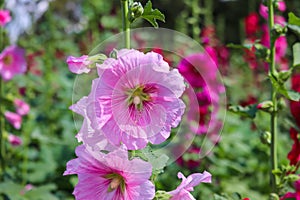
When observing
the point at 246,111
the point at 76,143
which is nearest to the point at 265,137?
the point at 246,111

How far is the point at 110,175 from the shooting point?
43.2 inches

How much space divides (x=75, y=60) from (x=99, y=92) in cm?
9

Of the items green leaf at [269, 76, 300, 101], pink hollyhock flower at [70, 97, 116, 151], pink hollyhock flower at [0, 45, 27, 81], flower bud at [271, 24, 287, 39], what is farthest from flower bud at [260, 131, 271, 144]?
pink hollyhock flower at [0, 45, 27, 81]

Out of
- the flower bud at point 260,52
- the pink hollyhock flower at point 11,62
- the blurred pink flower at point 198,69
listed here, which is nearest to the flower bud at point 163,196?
the flower bud at point 260,52

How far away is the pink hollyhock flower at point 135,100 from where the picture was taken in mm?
1018

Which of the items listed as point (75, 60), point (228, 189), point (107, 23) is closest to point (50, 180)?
point (228, 189)

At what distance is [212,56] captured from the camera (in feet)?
7.91

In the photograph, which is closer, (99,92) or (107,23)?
(99,92)

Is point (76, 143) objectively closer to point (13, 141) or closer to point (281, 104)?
point (13, 141)

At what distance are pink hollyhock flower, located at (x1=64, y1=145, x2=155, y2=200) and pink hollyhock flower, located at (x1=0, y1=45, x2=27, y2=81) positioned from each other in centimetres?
173

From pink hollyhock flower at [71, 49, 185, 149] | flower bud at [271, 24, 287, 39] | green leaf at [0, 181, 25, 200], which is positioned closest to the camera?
pink hollyhock flower at [71, 49, 185, 149]

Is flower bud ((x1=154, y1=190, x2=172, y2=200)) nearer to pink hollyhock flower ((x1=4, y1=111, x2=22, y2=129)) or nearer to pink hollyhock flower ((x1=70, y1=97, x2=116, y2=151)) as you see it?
pink hollyhock flower ((x1=70, y1=97, x2=116, y2=151))

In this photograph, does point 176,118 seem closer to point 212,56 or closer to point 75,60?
point 75,60

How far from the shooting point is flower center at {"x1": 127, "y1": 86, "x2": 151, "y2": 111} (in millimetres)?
1074
